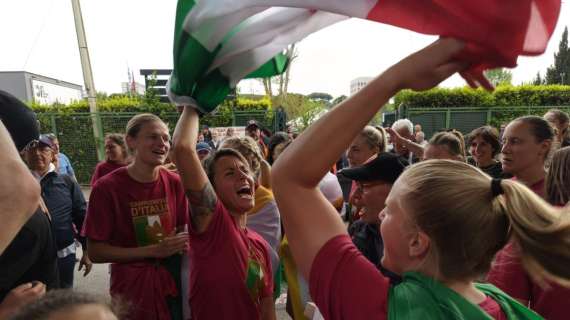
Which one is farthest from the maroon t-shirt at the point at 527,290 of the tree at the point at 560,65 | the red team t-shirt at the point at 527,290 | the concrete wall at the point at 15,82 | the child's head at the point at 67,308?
the tree at the point at 560,65

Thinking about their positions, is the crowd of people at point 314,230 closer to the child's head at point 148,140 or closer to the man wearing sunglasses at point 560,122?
the child's head at point 148,140

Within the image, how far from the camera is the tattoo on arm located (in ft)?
6.61

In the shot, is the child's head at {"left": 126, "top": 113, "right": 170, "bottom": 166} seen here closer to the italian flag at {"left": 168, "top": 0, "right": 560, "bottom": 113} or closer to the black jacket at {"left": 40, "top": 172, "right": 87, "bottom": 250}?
the italian flag at {"left": 168, "top": 0, "right": 560, "bottom": 113}

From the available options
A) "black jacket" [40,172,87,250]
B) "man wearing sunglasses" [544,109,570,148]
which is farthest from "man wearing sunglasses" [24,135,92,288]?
"man wearing sunglasses" [544,109,570,148]

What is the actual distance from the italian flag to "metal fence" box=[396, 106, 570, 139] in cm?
1302

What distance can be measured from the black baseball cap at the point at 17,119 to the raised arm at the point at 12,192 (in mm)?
577

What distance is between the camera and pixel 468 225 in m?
1.01

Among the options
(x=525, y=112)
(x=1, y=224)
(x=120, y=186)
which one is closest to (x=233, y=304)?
(x=120, y=186)

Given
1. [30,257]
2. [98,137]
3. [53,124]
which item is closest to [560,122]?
[30,257]

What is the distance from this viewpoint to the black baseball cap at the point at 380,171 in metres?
1.93

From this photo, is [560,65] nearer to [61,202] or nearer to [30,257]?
[61,202]

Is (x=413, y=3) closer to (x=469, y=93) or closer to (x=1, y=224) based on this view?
(x=1, y=224)

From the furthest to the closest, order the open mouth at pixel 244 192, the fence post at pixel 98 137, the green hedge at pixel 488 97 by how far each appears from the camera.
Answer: the green hedge at pixel 488 97 → the fence post at pixel 98 137 → the open mouth at pixel 244 192

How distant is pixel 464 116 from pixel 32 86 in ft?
147
